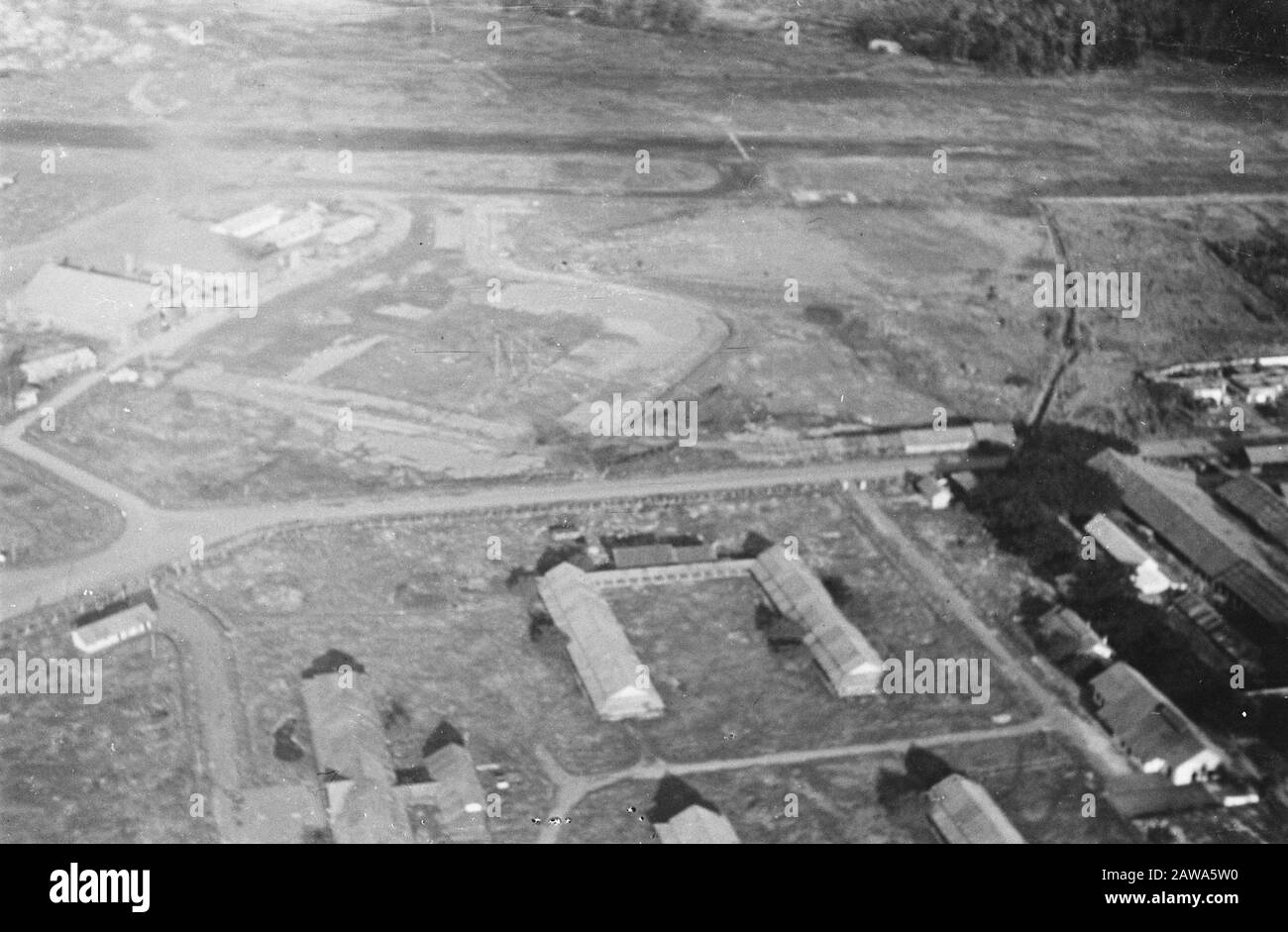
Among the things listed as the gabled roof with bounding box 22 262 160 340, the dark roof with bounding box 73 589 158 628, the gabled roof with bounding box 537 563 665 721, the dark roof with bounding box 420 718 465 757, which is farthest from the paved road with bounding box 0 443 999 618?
the dark roof with bounding box 420 718 465 757

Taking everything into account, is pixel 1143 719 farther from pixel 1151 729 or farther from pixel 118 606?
pixel 118 606

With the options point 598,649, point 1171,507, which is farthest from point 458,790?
point 1171,507

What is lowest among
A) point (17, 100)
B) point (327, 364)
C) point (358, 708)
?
point (358, 708)

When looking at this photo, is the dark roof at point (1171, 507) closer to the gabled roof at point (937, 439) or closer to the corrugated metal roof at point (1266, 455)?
the corrugated metal roof at point (1266, 455)

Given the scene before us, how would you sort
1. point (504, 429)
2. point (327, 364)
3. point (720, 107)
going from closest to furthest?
1. point (504, 429)
2. point (327, 364)
3. point (720, 107)

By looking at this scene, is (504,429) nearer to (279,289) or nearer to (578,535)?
(578,535)

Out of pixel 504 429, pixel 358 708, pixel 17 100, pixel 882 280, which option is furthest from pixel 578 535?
pixel 17 100

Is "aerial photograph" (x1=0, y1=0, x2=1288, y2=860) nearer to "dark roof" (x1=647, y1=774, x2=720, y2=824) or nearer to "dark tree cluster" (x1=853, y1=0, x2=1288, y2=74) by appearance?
"dark roof" (x1=647, y1=774, x2=720, y2=824)
